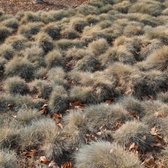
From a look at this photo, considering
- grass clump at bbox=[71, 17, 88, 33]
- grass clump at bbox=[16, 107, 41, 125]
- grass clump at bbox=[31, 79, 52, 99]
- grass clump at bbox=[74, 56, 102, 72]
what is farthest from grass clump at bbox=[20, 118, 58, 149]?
grass clump at bbox=[71, 17, 88, 33]

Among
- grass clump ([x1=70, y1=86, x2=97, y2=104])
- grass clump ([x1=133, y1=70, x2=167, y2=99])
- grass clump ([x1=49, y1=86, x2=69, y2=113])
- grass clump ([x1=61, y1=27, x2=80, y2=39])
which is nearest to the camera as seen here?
grass clump ([x1=49, y1=86, x2=69, y2=113])

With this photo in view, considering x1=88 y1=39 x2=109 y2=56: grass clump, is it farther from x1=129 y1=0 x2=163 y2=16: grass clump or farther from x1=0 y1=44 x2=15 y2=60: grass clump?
x1=129 y1=0 x2=163 y2=16: grass clump

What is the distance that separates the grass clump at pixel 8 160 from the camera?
5.87 m

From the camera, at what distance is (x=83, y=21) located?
478 inches

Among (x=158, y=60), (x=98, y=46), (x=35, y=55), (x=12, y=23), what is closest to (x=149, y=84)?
(x=158, y=60)

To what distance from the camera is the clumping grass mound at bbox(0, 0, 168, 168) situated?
643cm

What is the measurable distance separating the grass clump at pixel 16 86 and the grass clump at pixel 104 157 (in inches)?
118

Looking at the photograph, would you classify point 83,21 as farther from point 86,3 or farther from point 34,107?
point 34,107

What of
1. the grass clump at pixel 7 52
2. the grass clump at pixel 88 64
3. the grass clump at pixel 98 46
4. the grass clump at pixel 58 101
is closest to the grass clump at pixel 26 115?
the grass clump at pixel 58 101

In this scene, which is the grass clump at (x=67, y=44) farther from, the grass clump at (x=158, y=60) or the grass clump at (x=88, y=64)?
the grass clump at (x=158, y=60)

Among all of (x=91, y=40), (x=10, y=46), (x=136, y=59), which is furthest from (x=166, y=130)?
(x=10, y=46)

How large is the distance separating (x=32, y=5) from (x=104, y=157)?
32.1 ft

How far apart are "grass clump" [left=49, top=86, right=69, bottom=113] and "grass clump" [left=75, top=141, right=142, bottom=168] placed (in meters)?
1.86

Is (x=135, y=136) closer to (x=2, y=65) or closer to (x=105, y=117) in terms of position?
(x=105, y=117)
